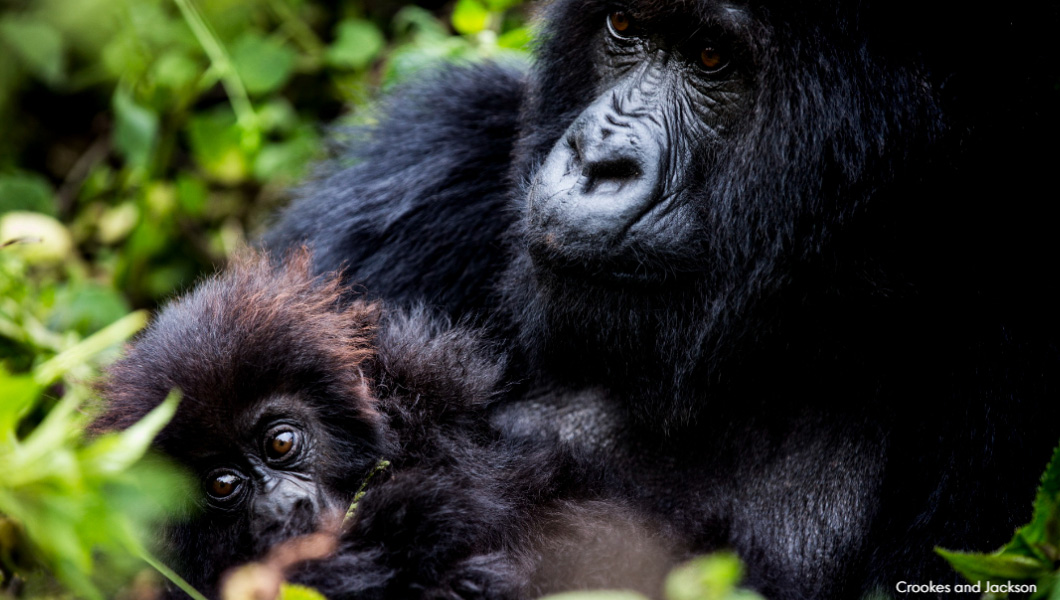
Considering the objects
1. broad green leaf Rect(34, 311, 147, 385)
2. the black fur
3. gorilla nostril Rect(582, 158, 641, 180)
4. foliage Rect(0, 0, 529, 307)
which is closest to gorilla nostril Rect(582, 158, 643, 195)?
gorilla nostril Rect(582, 158, 641, 180)

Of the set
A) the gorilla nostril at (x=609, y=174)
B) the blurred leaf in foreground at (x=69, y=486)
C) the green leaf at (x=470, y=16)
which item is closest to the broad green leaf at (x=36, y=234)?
the green leaf at (x=470, y=16)

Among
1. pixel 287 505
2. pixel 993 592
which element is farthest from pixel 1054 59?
pixel 287 505

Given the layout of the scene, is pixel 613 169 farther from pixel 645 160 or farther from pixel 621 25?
pixel 621 25

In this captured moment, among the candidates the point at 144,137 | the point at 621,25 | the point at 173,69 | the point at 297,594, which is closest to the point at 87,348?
the point at 297,594

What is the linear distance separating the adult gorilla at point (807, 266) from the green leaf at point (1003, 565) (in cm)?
53

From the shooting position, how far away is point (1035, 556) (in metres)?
1.78

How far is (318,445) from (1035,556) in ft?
4.89

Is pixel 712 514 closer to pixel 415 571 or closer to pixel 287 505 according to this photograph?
pixel 415 571

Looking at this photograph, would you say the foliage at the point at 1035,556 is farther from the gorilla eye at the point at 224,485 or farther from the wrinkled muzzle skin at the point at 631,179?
the gorilla eye at the point at 224,485

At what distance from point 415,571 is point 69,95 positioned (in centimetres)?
420

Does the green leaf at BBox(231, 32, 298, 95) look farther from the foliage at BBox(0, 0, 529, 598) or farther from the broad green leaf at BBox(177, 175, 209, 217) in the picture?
the broad green leaf at BBox(177, 175, 209, 217)

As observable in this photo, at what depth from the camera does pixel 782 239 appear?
95.0 inches

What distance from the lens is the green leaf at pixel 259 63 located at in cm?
423

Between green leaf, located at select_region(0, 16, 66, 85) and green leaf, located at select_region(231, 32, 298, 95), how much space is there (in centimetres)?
69
